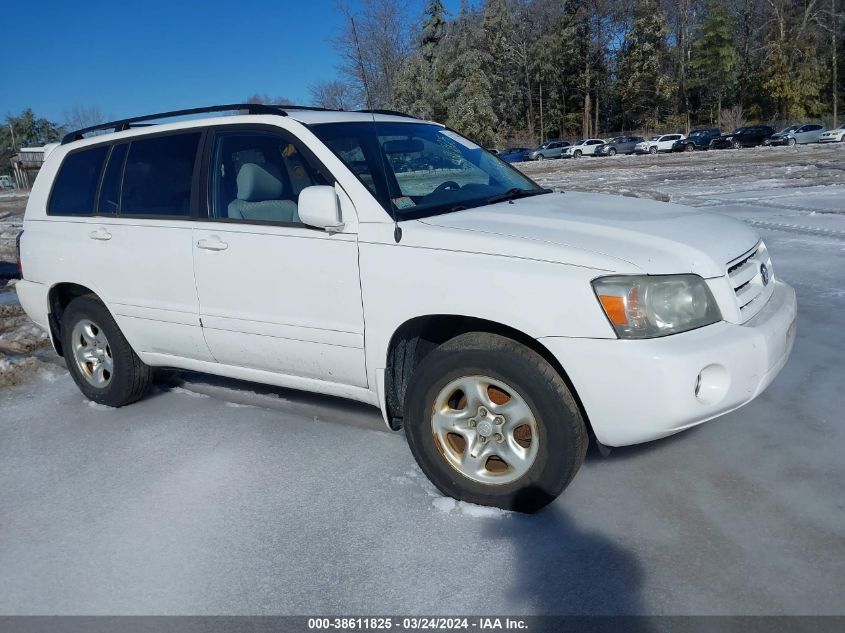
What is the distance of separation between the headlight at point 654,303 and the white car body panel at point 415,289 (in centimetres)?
4

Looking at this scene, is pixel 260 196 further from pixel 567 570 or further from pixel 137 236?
pixel 567 570

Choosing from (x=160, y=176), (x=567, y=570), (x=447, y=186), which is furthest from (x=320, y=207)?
(x=567, y=570)

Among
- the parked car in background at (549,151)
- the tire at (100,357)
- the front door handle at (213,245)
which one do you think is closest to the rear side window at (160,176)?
the front door handle at (213,245)

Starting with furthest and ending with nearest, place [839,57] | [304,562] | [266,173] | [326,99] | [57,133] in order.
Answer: [57,133], [839,57], [326,99], [266,173], [304,562]

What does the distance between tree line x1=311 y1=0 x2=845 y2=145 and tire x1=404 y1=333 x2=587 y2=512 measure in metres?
42.8

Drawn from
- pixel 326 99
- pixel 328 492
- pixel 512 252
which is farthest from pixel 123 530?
pixel 326 99

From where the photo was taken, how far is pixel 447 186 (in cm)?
393

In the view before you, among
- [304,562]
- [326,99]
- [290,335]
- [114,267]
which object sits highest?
[326,99]

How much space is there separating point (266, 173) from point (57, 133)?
421ft

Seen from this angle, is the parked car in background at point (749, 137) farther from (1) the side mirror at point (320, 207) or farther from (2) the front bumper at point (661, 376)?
(1) the side mirror at point (320, 207)

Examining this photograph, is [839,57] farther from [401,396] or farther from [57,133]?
[57,133]

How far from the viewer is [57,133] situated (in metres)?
115

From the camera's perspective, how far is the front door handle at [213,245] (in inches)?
153

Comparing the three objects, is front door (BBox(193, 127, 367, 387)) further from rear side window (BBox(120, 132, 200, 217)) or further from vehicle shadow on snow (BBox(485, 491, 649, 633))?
vehicle shadow on snow (BBox(485, 491, 649, 633))
